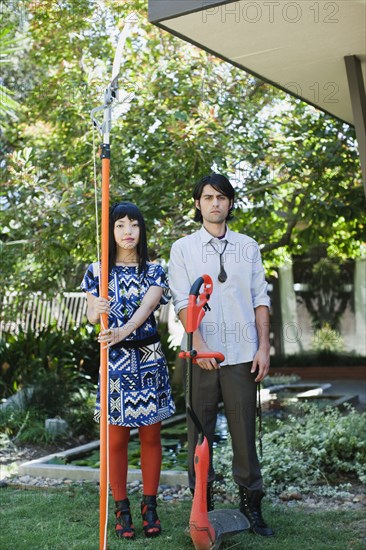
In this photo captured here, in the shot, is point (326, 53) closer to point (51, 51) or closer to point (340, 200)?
point (340, 200)

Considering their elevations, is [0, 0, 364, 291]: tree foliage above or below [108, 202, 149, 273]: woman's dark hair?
above

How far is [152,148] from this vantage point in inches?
241

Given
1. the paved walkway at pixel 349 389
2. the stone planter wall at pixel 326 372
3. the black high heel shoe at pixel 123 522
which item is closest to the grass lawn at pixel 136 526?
the black high heel shoe at pixel 123 522

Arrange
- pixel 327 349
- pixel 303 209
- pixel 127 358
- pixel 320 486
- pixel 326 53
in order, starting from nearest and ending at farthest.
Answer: pixel 127 358 → pixel 326 53 → pixel 320 486 → pixel 303 209 → pixel 327 349

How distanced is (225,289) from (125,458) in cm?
93

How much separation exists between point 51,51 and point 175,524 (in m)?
4.88

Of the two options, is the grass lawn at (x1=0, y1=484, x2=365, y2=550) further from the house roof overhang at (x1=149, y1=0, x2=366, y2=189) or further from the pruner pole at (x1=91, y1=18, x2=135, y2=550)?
the house roof overhang at (x1=149, y1=0, x2=366, y2=189)

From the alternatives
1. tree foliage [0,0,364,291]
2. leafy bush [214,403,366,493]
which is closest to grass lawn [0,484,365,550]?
leafy bush [214,403,366,493]

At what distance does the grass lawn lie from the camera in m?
3.35

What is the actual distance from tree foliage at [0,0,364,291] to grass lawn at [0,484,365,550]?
222cm

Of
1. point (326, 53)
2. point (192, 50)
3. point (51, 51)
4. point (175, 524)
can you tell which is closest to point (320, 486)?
point (175, 524)

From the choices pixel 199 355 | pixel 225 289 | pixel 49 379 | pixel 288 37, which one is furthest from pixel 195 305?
pixel 49 379

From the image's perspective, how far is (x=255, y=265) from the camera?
363cm

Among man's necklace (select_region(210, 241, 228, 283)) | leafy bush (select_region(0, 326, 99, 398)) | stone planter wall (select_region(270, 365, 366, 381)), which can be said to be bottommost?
stone planter wall (select_region(270, 365, 366, 381))
